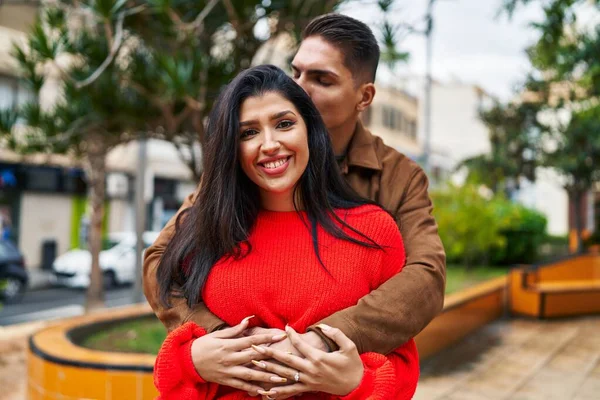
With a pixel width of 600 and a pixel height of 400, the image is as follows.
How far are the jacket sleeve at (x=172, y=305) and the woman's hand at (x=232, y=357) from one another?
8 centimetres

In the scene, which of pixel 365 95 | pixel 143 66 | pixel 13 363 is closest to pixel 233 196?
pixel 365 95

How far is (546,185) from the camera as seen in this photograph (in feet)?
128

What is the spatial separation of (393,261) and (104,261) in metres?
16.4

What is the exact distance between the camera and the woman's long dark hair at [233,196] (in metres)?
1.72

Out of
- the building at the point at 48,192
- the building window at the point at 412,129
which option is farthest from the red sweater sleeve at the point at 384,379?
the building window at the point at 412,129

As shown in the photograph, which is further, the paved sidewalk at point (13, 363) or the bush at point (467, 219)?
→ the bush at point (467, 219)

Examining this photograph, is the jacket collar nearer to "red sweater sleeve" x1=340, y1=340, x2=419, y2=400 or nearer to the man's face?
the man's face

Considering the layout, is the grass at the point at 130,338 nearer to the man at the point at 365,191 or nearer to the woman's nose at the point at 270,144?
the man at the point at 365,191

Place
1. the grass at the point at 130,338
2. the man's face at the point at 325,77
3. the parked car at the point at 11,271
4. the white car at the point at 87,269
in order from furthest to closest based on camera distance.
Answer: the white car at the point at 87,269, the parked car at the point at 11,271, the grass at the point at 130,338, the man's face at the point at 325,77

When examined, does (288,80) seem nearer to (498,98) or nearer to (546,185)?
(498,98)

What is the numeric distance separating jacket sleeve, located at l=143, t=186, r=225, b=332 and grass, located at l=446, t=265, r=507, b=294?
9201 mm

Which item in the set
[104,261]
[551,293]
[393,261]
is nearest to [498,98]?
[551,293]

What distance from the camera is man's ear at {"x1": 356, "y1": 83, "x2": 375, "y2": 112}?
2059 mm

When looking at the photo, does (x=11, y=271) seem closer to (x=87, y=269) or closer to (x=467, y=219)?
(x=87, y=269)
